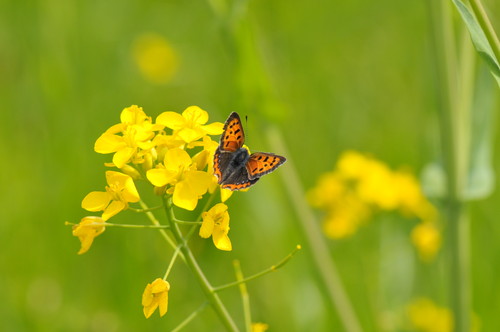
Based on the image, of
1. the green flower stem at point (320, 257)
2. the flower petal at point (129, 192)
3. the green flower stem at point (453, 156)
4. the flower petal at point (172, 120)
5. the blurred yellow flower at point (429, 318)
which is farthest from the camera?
the blurred yellow flower at point (429, 318)

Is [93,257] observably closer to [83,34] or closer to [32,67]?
[32,67]

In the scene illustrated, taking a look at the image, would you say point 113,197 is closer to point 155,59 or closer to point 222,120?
point 222,120

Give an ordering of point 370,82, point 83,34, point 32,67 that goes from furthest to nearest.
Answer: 1. point 83,34
2. point 370,82
3. point 32,67

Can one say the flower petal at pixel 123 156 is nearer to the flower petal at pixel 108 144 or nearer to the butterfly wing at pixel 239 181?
the flower petal at pixel 108 144

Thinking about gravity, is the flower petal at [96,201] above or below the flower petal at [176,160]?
below

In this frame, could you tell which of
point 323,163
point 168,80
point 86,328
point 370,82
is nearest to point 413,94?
point 370,82

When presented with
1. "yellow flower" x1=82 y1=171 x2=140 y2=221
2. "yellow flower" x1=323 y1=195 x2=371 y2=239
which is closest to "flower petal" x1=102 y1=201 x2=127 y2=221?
"yellow flower" x1=82 y1=171 x2=140 y2=221

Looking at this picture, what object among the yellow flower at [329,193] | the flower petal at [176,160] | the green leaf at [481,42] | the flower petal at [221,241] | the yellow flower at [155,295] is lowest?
the yellow flower at [329,193]

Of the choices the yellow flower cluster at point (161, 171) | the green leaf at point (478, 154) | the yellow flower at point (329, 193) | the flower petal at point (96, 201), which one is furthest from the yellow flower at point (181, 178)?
the yellow flower at point (329, 193)
